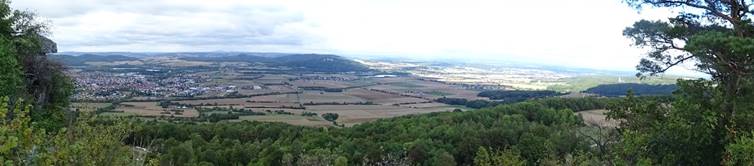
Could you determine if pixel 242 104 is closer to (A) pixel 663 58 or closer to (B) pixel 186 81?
(B) pixel 186 81

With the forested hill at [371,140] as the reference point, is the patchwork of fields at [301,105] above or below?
below

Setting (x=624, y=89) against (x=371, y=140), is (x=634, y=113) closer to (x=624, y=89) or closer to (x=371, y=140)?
(x=371, y=140)

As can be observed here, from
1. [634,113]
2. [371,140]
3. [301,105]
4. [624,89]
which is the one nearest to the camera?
[634,113]

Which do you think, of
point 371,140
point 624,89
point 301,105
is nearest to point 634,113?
point 371,140

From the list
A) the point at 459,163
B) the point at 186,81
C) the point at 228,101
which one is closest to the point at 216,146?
the point at 459,163

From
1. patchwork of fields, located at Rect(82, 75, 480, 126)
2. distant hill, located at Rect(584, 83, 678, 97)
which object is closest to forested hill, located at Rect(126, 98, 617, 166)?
patchwork of fields, located at Rect(82, 75, 480, 126)

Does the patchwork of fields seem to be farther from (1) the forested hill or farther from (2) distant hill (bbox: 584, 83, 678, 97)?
(2) distant hill (bbox: 584, 83, 678, 97)

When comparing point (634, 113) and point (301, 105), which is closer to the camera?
point (634, 113)

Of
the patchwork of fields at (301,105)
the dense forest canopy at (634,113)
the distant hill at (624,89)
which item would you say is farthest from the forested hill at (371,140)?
the distant hill at (624,89)

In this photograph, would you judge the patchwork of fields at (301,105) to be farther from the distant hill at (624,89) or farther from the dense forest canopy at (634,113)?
the dense forest canopy at (634,113)

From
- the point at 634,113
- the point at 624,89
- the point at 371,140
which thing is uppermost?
the point at 634,113

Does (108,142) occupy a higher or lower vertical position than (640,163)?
higher
